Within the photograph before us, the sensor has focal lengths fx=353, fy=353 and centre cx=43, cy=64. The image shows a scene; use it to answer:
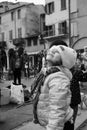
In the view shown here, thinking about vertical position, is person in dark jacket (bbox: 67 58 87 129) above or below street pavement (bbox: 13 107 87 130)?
above

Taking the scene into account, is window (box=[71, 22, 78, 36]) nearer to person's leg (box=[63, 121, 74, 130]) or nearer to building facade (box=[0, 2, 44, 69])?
building facade (box=[0, 2, 44, 69])

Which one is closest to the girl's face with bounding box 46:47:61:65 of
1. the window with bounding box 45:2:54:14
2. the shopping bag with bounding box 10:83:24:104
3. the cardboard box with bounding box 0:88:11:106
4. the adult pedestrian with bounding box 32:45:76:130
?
the adult pedestrian with bounding box 32:45:76:130

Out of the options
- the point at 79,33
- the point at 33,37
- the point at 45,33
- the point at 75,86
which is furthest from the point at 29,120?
the point at 33,37

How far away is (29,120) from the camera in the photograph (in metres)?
7.37

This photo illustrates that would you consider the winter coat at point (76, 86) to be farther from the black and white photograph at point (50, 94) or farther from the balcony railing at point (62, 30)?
the balcony railing at point (62, 30)

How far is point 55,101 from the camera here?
9.87 feet

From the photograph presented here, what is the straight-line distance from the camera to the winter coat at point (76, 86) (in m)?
5.10

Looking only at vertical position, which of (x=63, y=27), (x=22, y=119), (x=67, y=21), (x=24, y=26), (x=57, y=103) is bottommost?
(x=22, y=119)

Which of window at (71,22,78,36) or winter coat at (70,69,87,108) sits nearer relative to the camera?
winter coat at (70,69,87,108)

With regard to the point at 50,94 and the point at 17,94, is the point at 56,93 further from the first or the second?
the point at 17,94

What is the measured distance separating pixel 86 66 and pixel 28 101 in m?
3.09

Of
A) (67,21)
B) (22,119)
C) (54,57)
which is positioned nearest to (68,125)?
(54,57)

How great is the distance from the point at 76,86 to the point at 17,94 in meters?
4.58

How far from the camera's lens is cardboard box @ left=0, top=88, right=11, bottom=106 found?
9.46 m
